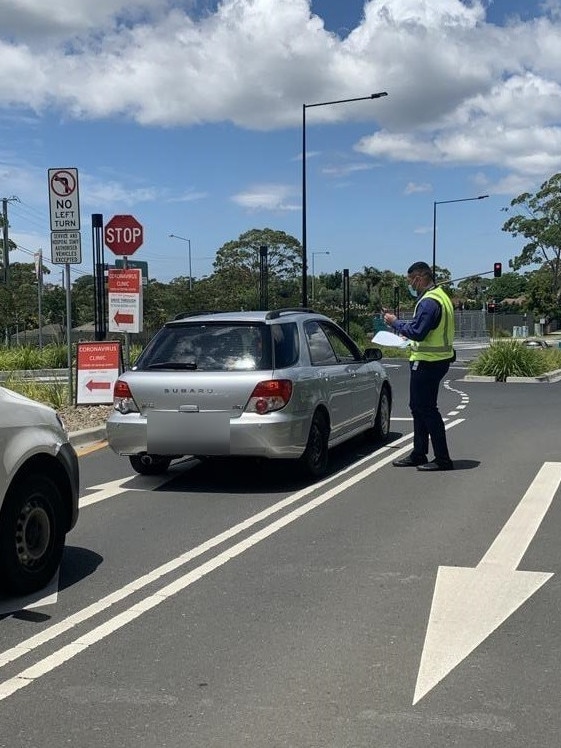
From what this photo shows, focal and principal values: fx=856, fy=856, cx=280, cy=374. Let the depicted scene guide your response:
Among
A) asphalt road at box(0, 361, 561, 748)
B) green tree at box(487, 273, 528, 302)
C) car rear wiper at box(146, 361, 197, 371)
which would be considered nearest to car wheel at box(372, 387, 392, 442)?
asphalt road at box(0, 361, 561, 748)

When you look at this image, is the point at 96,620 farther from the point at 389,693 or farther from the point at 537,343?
the point at 537,343

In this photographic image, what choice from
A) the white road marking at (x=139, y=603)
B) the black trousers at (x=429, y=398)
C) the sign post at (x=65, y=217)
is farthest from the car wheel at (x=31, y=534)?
the sign post at (x=65, y=217)

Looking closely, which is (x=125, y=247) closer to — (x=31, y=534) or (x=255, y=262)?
(x=31, y=534)

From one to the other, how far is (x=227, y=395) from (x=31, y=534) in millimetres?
2961

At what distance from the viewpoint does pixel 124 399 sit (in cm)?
809

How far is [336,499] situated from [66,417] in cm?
631

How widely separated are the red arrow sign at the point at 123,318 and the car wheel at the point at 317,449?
579 cm

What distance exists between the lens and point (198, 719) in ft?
11.3

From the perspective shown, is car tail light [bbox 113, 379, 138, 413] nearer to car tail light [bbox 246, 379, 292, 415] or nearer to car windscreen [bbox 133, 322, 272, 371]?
car windscreen [bbox 133, 322, 272, 371]

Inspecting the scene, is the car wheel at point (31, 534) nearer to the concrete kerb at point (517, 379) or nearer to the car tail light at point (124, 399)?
the car tail light at point (124, 399)

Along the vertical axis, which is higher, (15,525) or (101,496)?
(15,525)

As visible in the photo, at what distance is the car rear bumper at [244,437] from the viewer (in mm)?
7672

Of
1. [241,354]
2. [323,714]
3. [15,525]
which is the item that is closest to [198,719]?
[323,714]

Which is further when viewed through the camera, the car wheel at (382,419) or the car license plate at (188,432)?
the car wheel at (382,419)
